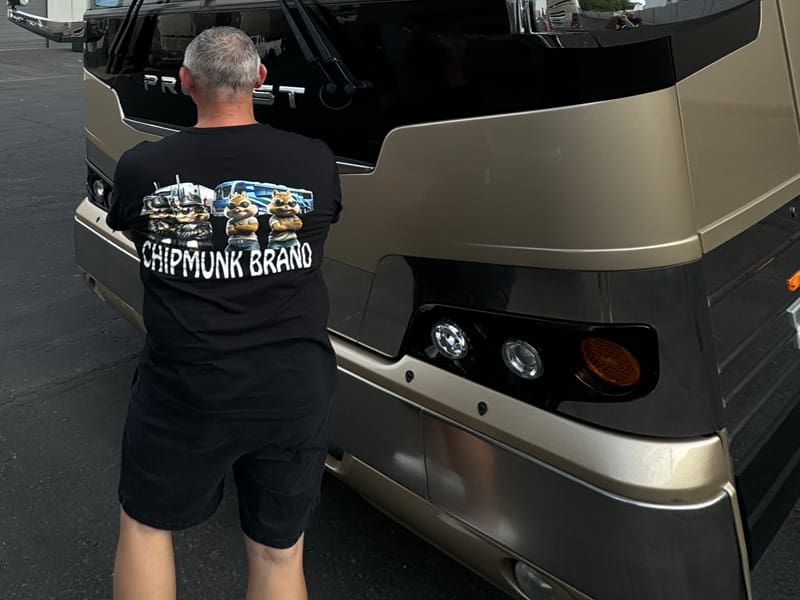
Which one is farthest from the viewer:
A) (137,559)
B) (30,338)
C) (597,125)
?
(30,338)

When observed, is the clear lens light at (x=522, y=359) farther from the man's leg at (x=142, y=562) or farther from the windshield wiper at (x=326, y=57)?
the man's leg at (x=142, y=562)

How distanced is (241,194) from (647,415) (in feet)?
3.29

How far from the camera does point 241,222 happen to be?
175 cm

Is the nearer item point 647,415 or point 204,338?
point 647,415

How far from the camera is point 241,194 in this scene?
68.6 inches

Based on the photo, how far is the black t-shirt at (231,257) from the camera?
1745 mm

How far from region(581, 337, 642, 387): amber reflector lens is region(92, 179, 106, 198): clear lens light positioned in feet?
7.64

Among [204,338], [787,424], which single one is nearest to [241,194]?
[204,338]

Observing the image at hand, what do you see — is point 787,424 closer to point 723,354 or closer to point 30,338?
point 723,354

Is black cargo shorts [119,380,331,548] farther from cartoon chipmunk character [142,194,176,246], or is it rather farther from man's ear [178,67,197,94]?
man's ear [178,67,197,94]

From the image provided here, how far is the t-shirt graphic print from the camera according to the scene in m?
1.74

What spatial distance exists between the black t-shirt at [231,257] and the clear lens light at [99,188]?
1465 millimetres

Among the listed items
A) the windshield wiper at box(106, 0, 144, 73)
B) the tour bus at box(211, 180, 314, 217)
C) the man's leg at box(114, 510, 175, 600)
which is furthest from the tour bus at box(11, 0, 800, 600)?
the windshield wiper at box(106, 0, 144, 73)

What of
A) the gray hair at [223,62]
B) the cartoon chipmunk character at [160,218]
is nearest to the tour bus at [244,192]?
the cartoon chipmunk character at [160,218]
